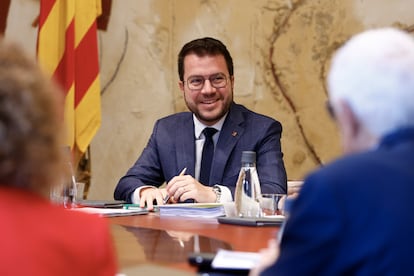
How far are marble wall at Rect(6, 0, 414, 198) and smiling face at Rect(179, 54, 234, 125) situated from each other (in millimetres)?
740

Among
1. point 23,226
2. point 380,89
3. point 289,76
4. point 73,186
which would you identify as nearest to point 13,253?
point 23,226

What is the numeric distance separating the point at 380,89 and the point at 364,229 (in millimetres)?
257

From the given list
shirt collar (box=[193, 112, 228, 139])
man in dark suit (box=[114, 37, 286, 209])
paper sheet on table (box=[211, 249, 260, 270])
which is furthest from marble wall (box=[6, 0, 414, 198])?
paper sheet on table (box=[211, 249, 260, 270])

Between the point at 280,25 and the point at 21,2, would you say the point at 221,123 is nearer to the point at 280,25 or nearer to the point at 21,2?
the point at 280,25

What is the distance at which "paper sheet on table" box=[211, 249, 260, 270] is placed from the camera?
4.78 feet

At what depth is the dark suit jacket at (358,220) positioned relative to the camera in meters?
1.07

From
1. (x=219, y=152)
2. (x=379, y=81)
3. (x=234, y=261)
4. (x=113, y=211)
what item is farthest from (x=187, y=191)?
(x=379, y=81)

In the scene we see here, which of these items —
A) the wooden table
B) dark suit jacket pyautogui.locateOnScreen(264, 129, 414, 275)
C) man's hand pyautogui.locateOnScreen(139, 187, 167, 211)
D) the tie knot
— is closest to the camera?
dark suit jacket pyautogui.locateOnScreen(264, 129, 414, 275)

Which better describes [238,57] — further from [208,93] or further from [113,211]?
[113,211]

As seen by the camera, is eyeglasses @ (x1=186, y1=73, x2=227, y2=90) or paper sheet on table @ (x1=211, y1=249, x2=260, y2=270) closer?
paper sheet on table @ (x1=211, y1=249, x2=260, y2=270)

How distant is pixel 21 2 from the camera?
464cm

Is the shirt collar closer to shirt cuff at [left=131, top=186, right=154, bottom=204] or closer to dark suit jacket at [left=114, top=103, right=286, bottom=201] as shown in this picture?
dark suit jacket at [left=114, top=103, right=286, bottom=201]

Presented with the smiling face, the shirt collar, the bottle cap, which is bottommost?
the bottle cap

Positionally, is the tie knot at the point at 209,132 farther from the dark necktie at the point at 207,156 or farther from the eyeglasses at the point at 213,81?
the eyeglasses at the point at 213,81
